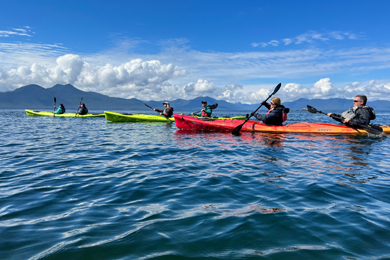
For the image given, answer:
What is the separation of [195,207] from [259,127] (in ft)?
36.0

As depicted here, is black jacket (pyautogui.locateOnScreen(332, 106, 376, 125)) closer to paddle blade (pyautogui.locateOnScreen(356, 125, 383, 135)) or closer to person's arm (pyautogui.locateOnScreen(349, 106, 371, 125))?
person's arm (pyautogui.locateOnScreen(349, 106, 371, 125))

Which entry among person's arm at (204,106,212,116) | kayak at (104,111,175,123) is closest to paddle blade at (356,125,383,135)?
person's arm at (204,106,212,116)

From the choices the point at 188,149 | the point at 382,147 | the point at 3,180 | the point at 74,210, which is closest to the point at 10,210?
the point at 74,210

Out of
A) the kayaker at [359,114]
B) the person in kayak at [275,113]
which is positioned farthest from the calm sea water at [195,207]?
the person in kayak at [275,113]

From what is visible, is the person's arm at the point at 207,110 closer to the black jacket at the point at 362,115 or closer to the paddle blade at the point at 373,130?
the black jacket at the point at 362,115

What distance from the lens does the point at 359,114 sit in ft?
42.0

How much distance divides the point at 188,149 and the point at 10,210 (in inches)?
254

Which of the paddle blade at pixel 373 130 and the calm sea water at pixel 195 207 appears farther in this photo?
the paddle blade at pixel 373 130

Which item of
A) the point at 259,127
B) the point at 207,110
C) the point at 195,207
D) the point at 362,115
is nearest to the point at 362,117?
the point at 362,115

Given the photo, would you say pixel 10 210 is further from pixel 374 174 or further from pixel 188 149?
pixel 374 174

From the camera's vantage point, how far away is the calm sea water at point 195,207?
292 cm

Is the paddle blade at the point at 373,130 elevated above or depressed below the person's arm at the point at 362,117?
below

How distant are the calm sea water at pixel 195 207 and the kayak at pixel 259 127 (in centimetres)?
568

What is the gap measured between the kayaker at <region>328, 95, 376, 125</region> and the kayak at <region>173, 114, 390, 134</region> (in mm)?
496
